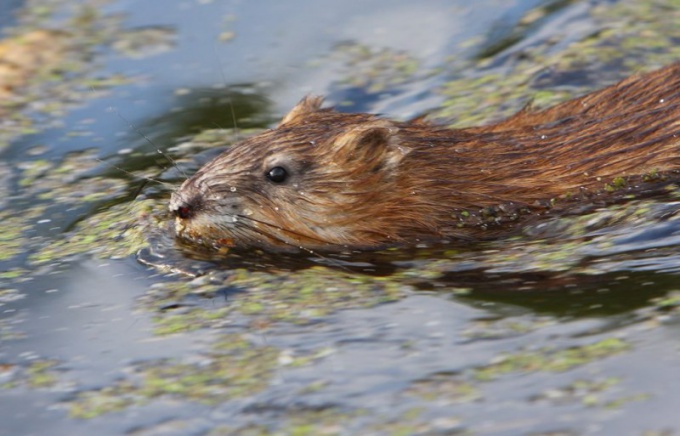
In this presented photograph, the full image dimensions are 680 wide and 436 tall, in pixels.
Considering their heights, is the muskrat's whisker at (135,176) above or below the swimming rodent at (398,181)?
above

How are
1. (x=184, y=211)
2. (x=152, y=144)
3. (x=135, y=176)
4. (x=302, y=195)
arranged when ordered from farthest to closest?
(x=152, y=144) < (x=135, y=176) < (x=302, y=195) < (x=184, y=211)

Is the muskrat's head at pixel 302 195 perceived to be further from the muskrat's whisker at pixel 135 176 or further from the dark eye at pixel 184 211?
the muskrat's whisker at pixel 135 176

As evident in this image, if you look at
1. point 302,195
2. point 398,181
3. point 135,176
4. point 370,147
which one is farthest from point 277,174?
point 135,176

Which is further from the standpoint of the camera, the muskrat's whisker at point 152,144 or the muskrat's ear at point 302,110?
the muskrat's whisker at point 152,144

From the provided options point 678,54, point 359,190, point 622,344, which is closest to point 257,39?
point 678,54

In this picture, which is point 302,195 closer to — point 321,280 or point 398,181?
point 398,181

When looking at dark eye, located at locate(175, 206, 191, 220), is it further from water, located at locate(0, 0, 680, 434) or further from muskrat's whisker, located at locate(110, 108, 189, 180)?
muskrat's whisker, located at locate(110, 108, 189, 180)

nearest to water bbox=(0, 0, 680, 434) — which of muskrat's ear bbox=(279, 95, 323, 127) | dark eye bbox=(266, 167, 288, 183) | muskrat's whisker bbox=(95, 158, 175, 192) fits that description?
muskrat's whisker bbox=(95, 158, 175, 192)

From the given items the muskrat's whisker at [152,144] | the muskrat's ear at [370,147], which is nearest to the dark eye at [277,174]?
the muskrat's ear at [370,147]
